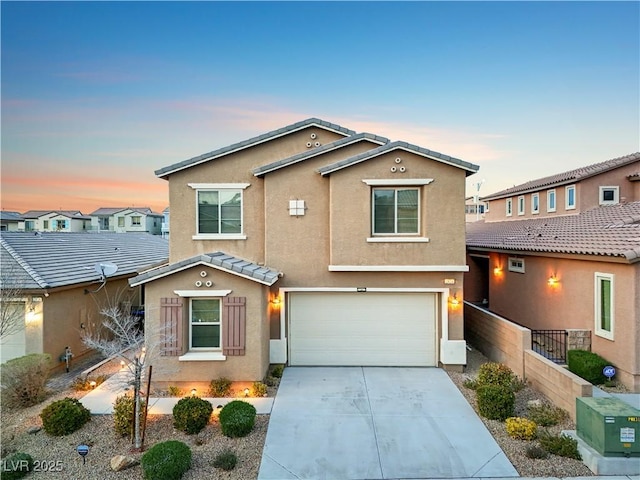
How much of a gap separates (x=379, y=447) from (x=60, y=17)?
1746cm

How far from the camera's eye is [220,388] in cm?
911

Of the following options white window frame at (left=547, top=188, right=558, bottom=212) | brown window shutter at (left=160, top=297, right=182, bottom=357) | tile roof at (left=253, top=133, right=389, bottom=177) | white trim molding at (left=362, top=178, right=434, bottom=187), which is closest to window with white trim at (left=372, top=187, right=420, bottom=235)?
white trim molding at (left=362, top=178, right=434, bottom=187)

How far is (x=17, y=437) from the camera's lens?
714 centimetres

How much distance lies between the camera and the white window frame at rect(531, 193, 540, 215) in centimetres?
1942

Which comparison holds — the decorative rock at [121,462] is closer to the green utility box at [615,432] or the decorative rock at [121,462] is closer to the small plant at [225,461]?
the small plant at [225,461]

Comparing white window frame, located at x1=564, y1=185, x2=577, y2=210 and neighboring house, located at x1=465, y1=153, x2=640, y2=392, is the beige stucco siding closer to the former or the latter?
neighboring house, located at x1=465, y1=153, x2=640, y2=392

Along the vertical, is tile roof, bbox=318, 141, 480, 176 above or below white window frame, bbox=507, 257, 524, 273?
above

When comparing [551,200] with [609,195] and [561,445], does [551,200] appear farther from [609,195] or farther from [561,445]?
[561,445]

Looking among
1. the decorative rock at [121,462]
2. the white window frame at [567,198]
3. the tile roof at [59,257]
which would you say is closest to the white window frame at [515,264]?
the white window frame at [567,198]

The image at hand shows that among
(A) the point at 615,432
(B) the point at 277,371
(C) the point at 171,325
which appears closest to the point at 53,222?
(C) the point at 171,325

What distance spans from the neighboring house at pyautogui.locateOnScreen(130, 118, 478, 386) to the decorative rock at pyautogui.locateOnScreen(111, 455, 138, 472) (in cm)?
351

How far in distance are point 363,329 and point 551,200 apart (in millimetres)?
13874

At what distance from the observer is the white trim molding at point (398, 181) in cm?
1056

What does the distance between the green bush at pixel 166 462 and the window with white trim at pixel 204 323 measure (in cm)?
376
